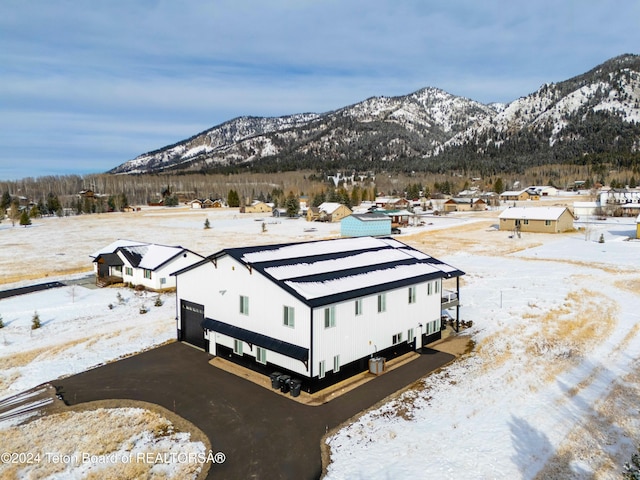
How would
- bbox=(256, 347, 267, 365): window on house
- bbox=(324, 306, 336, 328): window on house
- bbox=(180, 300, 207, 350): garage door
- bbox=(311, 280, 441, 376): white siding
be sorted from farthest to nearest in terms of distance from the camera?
bbox=(180, 300, 207, 350): garage door
bbox=(256, 347, 267, 365): window on house
bbox=(324, 306, 336, 328): window on house
bbox=(311, 280, 441, 376): white siding

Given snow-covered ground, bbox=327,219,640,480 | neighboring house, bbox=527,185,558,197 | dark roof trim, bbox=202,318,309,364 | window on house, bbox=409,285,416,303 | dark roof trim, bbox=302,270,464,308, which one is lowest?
snow-covered ground, bbox=327,219,640,480

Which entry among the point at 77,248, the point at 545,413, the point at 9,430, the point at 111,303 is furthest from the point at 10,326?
the point at 77,248

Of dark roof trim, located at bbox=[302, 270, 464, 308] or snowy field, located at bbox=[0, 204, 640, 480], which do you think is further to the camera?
dark roof trim, located at bbox=[302, 270, 464, 308]

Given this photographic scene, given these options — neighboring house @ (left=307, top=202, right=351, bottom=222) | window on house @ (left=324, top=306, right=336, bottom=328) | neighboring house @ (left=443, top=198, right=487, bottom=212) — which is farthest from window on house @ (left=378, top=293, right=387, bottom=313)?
neighboring house @ (left=443, top=198, right=487, bottom=212)

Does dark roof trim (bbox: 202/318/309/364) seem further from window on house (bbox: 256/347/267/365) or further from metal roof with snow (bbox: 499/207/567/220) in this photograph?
metal roof with snow (bbox: 499/207/567/220)

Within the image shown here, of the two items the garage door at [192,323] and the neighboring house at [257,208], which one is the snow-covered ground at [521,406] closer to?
the garage door at [192,323]

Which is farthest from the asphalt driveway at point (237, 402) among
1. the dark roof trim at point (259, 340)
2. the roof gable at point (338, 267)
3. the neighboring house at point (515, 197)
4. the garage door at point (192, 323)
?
the neighboring house at point (515, 197)

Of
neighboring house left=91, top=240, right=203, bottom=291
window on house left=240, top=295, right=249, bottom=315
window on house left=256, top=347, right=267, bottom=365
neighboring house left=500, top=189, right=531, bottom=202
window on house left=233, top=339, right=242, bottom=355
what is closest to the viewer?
window on house left=256, top=347, right=267, bottom=365

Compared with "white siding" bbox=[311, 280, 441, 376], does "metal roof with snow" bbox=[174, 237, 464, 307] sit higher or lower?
higher
